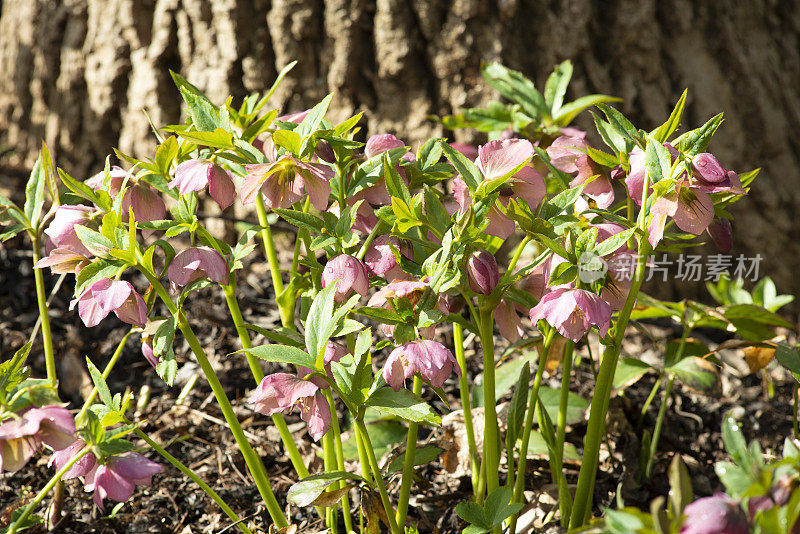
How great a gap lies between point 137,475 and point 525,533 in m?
0.59

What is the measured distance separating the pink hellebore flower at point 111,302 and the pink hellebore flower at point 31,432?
12 cm

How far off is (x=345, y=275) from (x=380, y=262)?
0.16 feet

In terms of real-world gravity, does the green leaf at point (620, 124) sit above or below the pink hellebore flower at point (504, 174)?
above

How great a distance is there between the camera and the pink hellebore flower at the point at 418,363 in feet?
2.34

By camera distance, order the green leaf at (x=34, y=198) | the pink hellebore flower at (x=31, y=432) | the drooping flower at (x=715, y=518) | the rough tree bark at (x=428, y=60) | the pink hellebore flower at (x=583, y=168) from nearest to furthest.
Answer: the drooping flower at (x=715, y=518)
the pink hellebore flower at (x=31, y=432)
the pink hellebore flower at (x=583, y=168)
the green leaf at (x=34, y=198)
the rough tree bark at (x=428, y=60)

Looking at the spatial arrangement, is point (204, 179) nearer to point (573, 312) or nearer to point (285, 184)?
point (285, 184)

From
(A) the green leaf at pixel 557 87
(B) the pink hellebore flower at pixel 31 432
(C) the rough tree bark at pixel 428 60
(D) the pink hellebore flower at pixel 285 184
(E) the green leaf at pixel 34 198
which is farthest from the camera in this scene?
(C) the rough tree bark at pixel 428 60

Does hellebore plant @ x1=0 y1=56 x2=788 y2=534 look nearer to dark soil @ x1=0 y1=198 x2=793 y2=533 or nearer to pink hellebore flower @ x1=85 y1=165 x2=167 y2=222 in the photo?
pink hellebore flower @ x1=85 y1=165 x2=167 y2=222

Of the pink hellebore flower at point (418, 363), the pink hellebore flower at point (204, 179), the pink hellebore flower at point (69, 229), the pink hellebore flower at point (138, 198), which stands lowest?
the pink hellebore flower at point (418, 363)

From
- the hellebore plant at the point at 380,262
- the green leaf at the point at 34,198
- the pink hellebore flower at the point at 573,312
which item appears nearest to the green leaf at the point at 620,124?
the hellebore plant at the point at 380,262

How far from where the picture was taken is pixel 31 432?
66cm

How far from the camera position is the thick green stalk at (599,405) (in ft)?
2.54

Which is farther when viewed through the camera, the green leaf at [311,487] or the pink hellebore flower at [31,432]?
the green leaf at [311,487]

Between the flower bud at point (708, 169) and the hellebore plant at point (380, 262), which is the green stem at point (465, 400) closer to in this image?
the hellebore plant at point (380, 262)
